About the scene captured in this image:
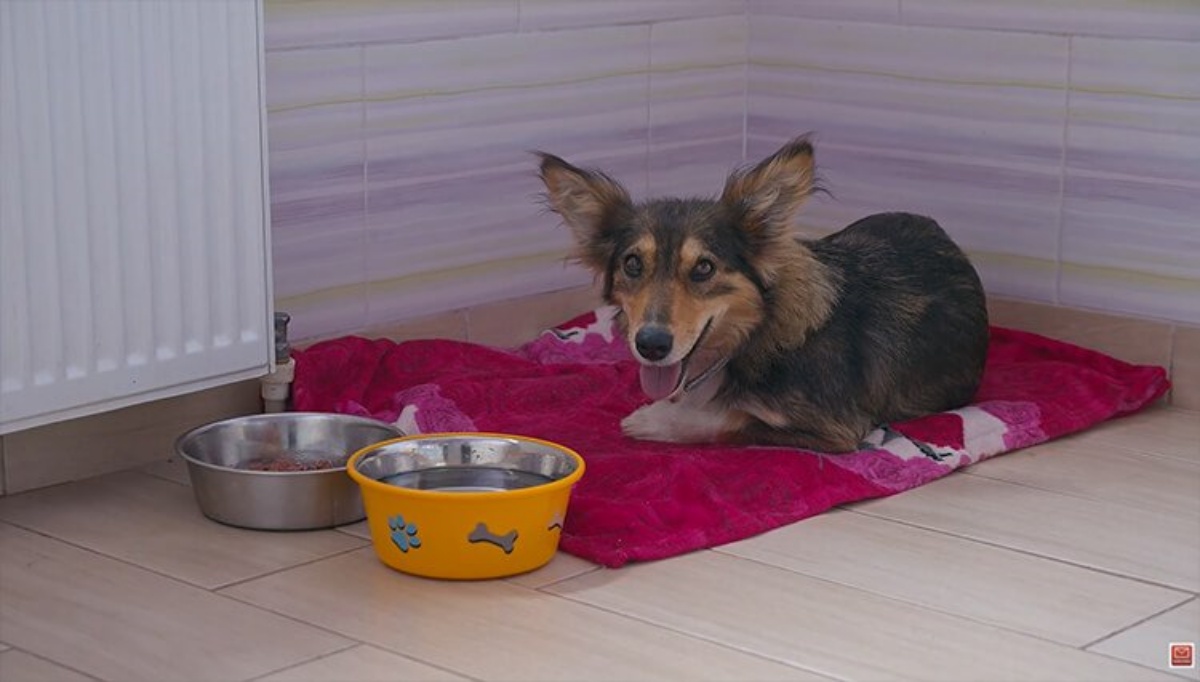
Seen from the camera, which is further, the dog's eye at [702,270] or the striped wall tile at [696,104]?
the striped wall tile at [696,104]

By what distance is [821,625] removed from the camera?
8.88 ft

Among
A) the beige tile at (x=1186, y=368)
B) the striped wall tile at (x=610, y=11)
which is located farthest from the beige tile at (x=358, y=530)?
the beige tile at (x=1186, y=368)

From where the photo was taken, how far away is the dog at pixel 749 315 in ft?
11.1

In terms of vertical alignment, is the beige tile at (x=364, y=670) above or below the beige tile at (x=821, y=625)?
below

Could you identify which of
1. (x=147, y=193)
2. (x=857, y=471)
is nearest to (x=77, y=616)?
(x=147, y=193)

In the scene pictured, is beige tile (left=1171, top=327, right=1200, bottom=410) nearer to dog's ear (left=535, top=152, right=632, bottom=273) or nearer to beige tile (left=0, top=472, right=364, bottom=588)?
dog's ear (left=535, top=152, right=632, bottom=273)

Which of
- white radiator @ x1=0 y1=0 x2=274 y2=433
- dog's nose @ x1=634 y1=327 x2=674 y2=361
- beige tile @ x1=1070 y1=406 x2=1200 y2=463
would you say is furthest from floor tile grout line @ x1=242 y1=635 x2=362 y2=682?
beige tile @ x1=1070 y1=406 x2=1200 y2=463

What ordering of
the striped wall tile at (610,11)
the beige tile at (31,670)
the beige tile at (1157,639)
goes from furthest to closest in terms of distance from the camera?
1. the striped wall tile at (610,11)
2. the beige tile at (1157,639)
3. the beige tile at (31,670)

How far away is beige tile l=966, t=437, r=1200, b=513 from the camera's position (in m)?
3.36

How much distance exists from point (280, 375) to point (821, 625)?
1324 mm

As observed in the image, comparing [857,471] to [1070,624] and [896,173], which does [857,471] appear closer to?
[1070,624]

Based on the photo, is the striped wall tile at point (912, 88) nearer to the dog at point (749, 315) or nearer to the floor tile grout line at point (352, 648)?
the dog at point (749, 315)

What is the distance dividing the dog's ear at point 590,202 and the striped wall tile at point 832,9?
1160 millimetres

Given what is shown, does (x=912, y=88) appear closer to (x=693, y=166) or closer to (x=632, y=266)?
(x=693, y=166)
